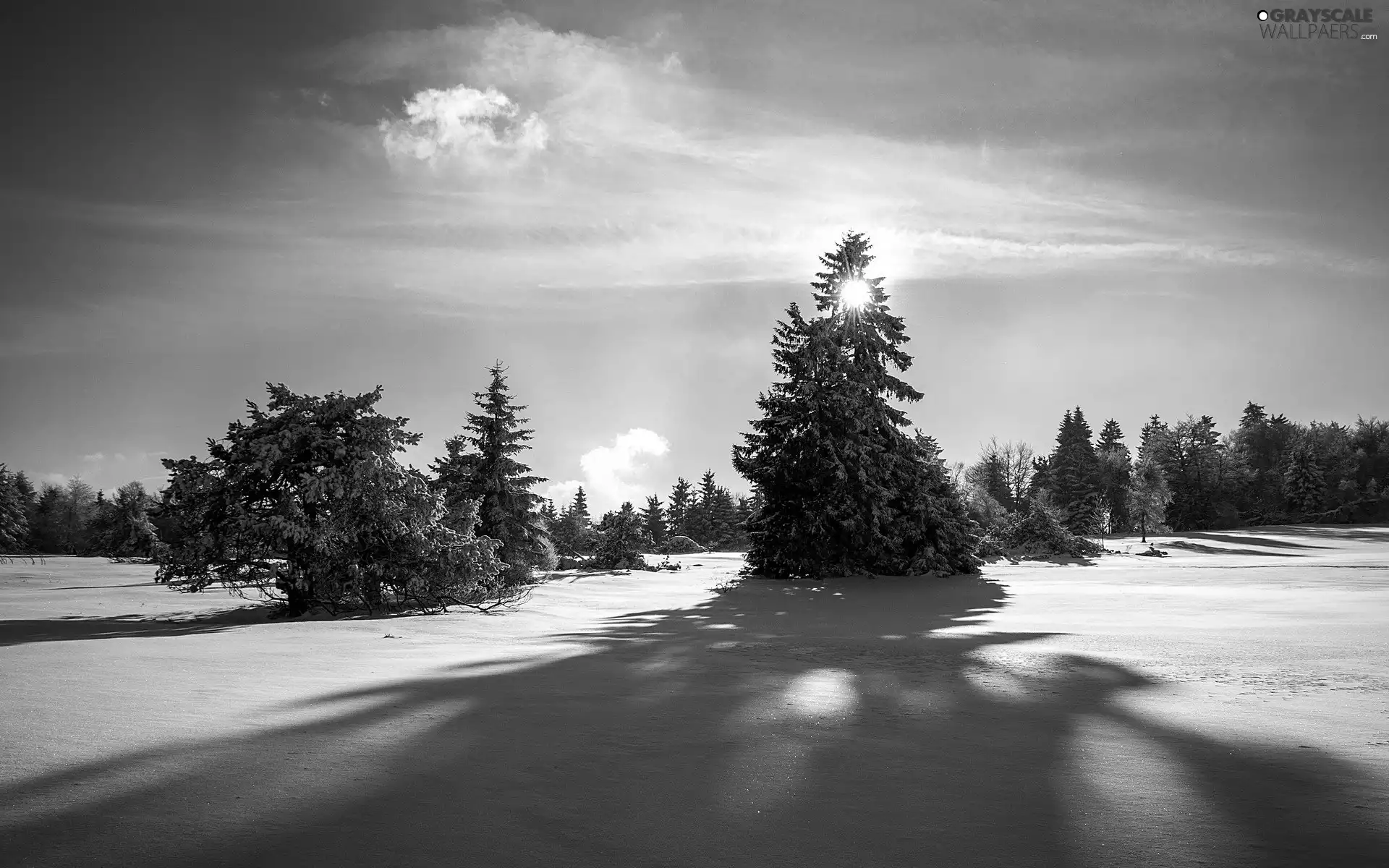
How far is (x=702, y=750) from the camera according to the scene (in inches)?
147

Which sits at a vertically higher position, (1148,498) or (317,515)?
(317,515)

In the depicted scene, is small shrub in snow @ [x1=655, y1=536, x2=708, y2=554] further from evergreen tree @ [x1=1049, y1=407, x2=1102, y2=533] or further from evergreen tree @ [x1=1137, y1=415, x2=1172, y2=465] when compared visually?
evergreen tree @ [x1=1137, y1=415, x2=1172, y2=465]

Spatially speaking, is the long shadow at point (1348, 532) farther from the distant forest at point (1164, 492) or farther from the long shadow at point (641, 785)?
the long shadow at point (641, 785)

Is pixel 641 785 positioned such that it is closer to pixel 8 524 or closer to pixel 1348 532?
pixel 8 524

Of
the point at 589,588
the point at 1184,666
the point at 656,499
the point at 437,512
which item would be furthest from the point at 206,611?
the point at 656,499

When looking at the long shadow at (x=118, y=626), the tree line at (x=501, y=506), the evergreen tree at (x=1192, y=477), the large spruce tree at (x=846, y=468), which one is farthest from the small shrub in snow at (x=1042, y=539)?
the evergreen tree at (x=1192, y=477)

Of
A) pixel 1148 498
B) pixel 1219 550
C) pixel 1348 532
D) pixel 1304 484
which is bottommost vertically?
pixel 1348 532

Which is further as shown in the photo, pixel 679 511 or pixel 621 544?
pixel 679 511

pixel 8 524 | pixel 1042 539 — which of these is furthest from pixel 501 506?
pixel 1042 539

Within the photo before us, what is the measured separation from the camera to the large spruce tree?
72.3 ft

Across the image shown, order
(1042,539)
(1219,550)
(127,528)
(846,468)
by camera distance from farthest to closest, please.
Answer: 1. (127,528)
2. (1219,550)
3. (1042,539)
4. (846,468)

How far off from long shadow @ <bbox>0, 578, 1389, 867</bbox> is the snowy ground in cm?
2

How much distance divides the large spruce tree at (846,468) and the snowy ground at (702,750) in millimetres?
13261

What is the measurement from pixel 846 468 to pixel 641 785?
19528 millimetres
